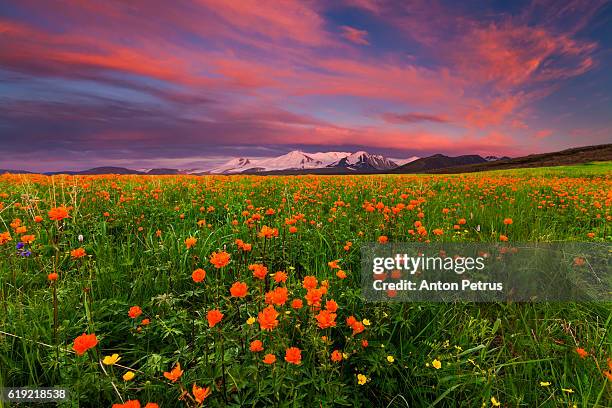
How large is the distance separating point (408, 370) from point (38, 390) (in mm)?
2174

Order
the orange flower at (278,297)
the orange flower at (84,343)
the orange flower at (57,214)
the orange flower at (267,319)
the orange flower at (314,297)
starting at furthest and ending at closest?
the orange flower at (57,214), the orange flower at (314,297), the orange flower at (278,297), the orange flower at (267,319), the orange flower at (84,343)

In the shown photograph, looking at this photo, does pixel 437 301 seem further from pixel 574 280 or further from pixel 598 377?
pixel 574 280

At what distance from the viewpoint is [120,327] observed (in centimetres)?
216

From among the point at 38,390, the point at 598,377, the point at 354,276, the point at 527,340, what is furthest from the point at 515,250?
the point at 38,390

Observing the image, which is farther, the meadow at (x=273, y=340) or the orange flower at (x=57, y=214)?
the orange flower at (x=57, y=214)

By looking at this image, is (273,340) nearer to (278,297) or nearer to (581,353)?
(278,297)

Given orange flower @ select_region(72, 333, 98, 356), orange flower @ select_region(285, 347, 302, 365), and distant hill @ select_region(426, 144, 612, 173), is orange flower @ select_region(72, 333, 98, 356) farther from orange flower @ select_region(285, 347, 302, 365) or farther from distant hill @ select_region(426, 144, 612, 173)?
distant hill @ select_region(426, 144, 612, 173)

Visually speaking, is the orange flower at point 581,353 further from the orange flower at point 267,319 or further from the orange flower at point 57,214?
the orange flower at point 57,214

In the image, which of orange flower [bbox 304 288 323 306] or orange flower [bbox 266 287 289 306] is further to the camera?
orange flower [bbox 304 288 323 306]

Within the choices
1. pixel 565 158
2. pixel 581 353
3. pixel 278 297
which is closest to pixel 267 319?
pixel 278 297

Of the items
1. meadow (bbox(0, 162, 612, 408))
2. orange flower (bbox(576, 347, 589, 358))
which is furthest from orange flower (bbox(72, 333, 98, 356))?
orange flower (bbox(576, 347, 589, 358))

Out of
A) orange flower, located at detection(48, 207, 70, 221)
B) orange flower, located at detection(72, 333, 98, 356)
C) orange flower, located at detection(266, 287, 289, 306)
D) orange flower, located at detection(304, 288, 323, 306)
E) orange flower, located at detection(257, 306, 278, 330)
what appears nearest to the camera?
orange flower, located at detection(72, 333, 98, 356)

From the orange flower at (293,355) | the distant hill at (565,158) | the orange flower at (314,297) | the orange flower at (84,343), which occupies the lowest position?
the orange flower at (293,355)

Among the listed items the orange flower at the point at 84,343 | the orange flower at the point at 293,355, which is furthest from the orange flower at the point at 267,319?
the orange flower at the point at 84,343
